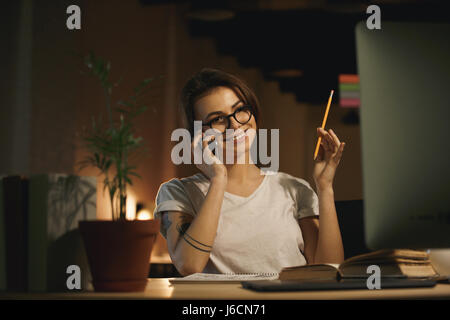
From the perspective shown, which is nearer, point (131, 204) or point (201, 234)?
point (201, 234)

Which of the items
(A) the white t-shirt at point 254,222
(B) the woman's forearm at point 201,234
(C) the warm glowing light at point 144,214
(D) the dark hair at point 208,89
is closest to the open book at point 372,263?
(B) the woman's forearm at point 201,234

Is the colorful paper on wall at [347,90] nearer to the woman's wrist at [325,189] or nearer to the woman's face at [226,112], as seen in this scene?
the woman's face at [226,112]

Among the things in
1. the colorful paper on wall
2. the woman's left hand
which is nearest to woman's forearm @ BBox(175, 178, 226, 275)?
the woman's left hand

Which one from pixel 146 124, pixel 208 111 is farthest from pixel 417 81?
pixel 146 124

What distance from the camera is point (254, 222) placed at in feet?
5.06

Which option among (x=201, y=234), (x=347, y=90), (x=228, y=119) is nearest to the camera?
(x=201, y=234)

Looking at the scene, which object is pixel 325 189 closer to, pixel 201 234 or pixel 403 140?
pixel 201 234

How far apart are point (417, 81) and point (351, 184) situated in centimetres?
122

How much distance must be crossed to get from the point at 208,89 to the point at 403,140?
2.97 feet

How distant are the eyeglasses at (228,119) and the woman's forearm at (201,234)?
23 cm

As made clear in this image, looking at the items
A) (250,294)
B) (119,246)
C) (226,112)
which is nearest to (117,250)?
(119,246)
